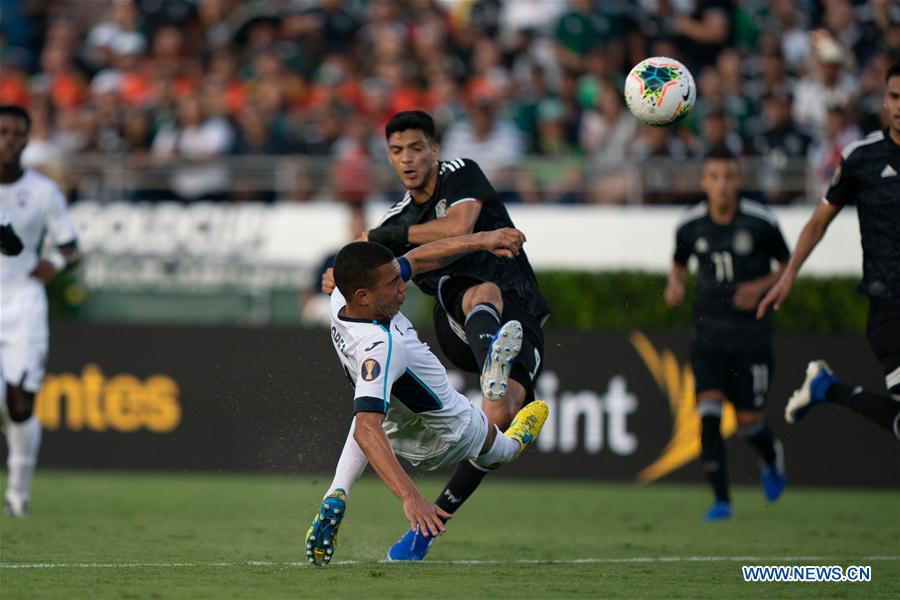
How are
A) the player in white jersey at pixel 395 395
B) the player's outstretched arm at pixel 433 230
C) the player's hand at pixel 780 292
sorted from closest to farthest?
the player in white jersey at pixel 395 395, the player's outstretched arm at pixel 433 230, the player's hand at pixel 780 292

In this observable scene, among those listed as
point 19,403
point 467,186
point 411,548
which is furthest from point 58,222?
point 411,548

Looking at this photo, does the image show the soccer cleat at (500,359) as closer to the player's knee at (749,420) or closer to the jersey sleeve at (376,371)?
the jersey sleeve at (376,371)

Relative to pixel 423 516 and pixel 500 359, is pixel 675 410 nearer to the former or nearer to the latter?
pixel 500 359

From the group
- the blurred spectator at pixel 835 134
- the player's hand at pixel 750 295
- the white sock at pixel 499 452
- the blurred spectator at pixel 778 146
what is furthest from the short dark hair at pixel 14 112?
the blurred spectator at pixel 835 134

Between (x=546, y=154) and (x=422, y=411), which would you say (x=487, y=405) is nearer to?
(x=422, y=411)

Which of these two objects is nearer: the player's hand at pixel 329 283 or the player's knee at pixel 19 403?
the player's hand at pixel 329 283

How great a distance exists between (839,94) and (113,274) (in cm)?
835

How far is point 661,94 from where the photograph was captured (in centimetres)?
918

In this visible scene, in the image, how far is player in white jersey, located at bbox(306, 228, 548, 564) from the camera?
748cm

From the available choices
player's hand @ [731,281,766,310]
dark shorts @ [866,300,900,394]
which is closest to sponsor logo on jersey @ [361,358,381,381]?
dark shorts @ [866,300,900,394]

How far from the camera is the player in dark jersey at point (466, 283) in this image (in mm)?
8703

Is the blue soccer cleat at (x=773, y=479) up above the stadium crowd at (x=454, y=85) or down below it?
below

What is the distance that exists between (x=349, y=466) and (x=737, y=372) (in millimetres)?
5378

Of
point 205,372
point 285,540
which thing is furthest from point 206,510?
point 205,372
